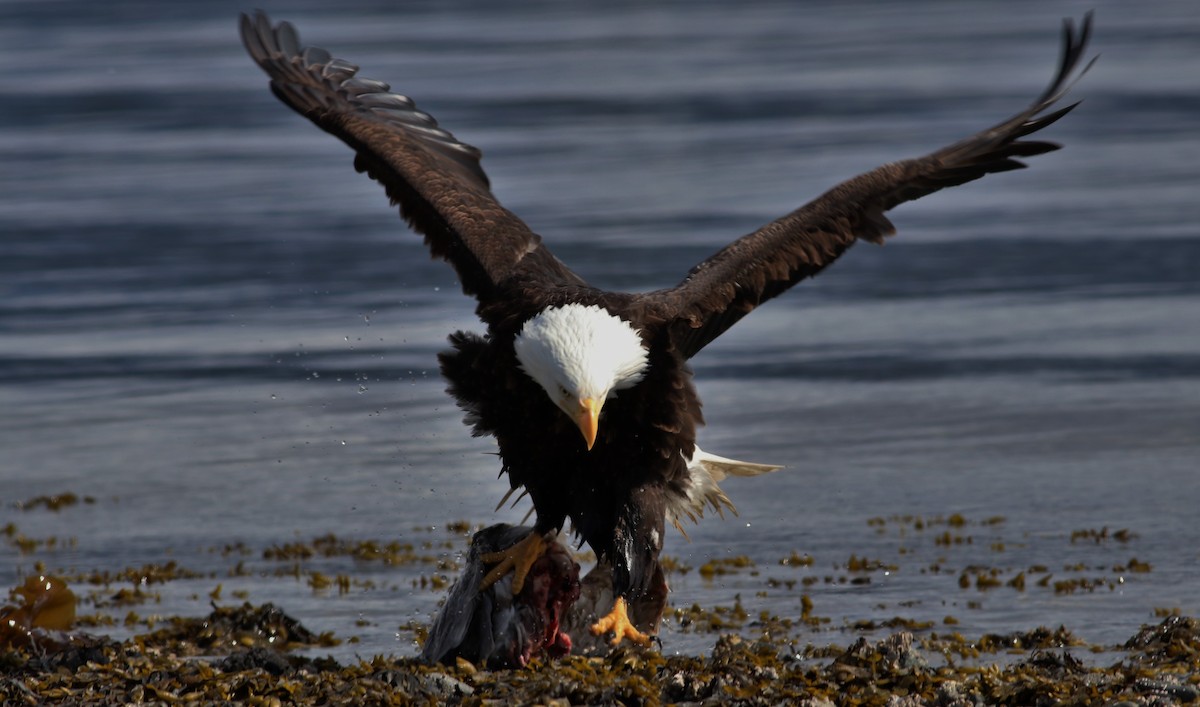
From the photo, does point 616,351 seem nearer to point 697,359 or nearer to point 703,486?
point 703,486

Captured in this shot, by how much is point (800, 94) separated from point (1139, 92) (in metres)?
3.17

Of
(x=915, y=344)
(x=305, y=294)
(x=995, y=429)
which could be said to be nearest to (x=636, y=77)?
(x=305, y=294)

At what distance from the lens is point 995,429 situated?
8000 millimetres

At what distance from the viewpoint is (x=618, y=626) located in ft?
18.7

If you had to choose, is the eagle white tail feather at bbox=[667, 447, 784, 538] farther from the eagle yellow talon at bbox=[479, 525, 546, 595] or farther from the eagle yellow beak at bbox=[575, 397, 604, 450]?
the eagle yellow beak at bbox=[575, 397, 604, 450]

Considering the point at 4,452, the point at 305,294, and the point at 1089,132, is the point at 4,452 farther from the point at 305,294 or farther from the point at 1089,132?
the point at 1089,132

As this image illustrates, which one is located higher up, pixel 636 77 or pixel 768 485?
pixel 636 77

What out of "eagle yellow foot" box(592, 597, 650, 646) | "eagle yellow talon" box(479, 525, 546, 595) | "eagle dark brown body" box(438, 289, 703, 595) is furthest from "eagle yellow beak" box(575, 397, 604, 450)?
"eagle yellow foot" box(592, 597, 650, 646)

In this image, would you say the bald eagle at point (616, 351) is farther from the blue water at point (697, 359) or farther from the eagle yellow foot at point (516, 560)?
the blue water at point (697, 359)

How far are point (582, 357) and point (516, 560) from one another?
0.74m

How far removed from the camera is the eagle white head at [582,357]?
5.30m

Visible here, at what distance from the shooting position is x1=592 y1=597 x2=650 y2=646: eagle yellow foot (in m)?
5.69

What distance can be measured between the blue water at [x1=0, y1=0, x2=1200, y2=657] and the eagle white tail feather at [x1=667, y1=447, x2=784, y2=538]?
29cm

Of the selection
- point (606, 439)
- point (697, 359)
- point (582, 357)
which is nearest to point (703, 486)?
point (606, 439)
